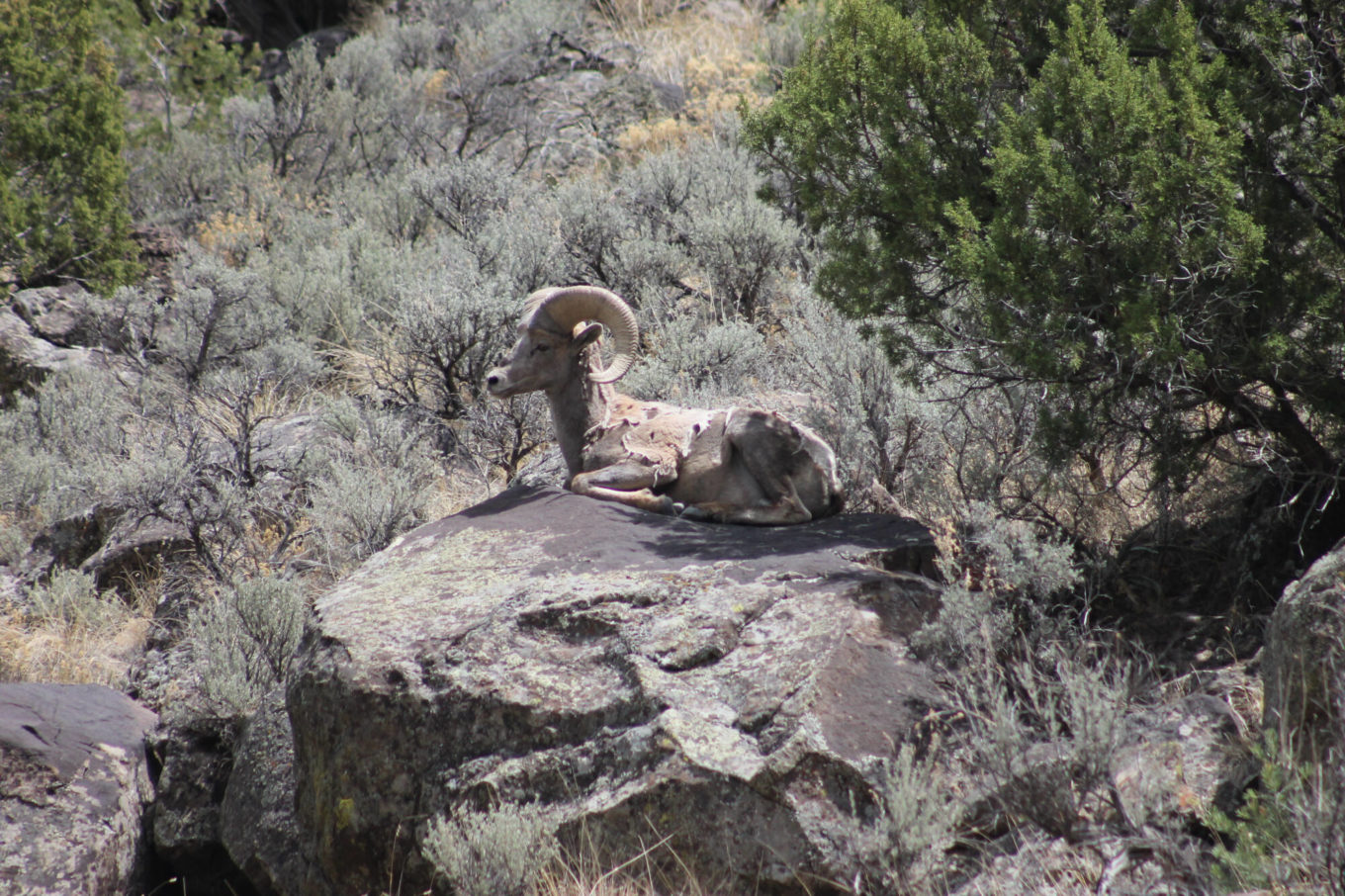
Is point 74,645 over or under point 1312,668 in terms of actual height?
under

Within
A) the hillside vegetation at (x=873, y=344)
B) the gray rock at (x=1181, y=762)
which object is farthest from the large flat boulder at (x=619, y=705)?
the gray rock at (x=1181, y=762)

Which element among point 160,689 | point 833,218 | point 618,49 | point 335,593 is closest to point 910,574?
point 833,218

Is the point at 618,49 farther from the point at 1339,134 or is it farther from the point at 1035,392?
the point at 1339,134

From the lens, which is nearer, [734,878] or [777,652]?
[734,878]

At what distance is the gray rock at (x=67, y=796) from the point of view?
4.97 m

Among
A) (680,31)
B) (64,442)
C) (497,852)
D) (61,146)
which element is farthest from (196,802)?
(680,31)

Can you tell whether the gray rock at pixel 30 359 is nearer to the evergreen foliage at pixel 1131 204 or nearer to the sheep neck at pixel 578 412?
the sheep neck at pixel 578 412

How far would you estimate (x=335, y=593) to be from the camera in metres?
4.95

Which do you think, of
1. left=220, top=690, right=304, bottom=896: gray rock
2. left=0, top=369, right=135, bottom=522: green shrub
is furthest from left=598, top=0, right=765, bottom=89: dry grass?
left=220, top=690, right=304, bottom=896: gray rock

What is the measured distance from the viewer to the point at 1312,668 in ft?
11.0

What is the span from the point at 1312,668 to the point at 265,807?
14.0 ft

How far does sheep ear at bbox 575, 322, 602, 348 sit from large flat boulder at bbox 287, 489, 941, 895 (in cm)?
176

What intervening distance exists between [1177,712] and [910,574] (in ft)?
3.82

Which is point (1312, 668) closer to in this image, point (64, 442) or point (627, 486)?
point (627, 486)
